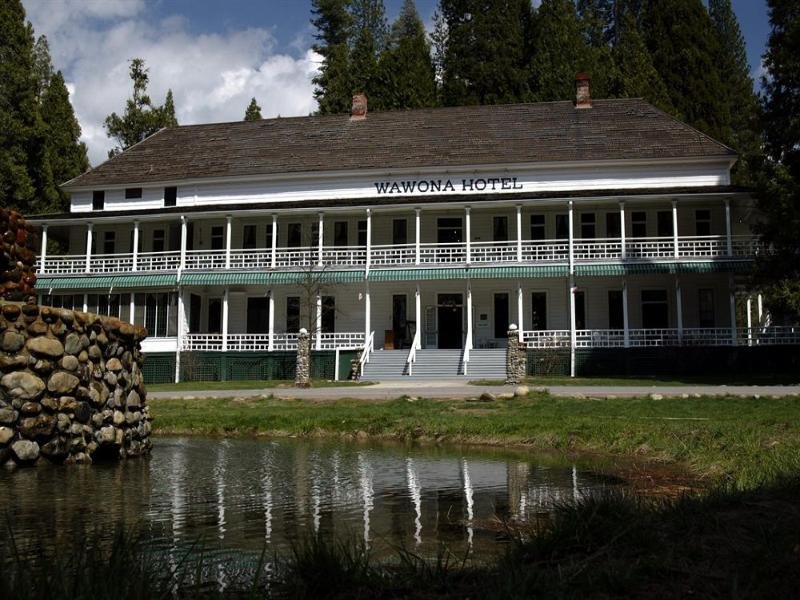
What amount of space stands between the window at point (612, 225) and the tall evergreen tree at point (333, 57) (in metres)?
27.3

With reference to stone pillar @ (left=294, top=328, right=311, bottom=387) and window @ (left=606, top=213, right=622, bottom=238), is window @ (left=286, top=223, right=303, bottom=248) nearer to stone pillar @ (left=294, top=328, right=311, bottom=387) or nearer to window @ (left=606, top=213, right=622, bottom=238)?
stone pillar @ (left=294, top=328, right=311, bottom=387)

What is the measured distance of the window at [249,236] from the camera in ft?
135

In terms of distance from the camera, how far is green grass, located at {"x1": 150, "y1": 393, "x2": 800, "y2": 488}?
9.78 meters

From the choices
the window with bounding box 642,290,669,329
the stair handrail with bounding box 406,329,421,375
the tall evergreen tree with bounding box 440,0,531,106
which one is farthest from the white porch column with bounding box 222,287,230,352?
the tall evergreen tree with bounding box 440,0,531,106

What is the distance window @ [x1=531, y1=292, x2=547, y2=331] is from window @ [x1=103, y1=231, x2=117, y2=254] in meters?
21.8

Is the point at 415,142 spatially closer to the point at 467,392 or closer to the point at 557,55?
the point at 557,55

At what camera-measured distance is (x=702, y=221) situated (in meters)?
37.4

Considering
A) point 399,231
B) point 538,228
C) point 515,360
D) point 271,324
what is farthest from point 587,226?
point 271,324

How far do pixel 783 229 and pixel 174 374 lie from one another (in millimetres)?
25220

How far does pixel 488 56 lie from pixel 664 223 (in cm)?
3043

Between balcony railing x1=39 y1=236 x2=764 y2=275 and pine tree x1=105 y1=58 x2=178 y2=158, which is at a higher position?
pine tree x1=105 y1=58 x2=178 y2=158

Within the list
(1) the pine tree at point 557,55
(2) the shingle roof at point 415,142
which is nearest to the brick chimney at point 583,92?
(2) the shingle roof at point 415,142

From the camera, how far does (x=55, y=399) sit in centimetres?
956

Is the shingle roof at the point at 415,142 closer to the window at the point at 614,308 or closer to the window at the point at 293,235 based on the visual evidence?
the window at the point at 293,235
